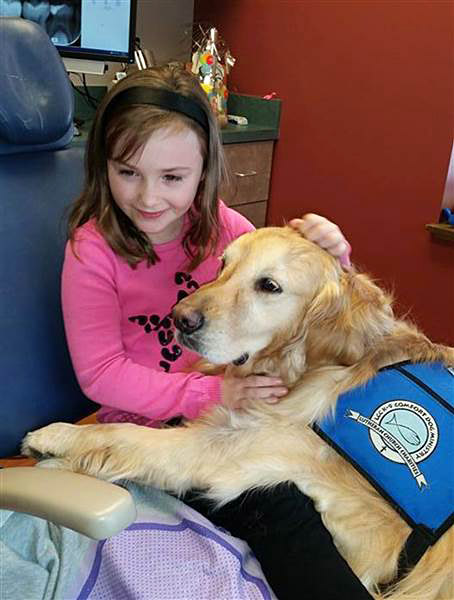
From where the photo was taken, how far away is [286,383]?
115 cm

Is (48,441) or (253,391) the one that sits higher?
(253,391)

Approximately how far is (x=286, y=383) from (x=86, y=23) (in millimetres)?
1772

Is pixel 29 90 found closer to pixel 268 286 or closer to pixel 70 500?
pixel 268 286

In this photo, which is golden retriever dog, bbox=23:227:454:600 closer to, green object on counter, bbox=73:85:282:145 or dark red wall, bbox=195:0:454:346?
dark red wall, bbox=195:0:454:346

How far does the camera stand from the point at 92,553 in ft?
2.97

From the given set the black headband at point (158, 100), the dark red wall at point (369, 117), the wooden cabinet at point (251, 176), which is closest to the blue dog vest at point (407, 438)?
the black headband at point (158, 100)

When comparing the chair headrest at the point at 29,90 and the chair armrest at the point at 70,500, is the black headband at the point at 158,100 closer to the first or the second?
the chair headrest at the point at 29,90

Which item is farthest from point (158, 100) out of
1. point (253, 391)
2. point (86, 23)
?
point (86, 23)

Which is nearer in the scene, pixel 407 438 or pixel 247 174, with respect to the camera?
pixel 407 438

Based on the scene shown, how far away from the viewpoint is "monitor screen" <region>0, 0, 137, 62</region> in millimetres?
2168

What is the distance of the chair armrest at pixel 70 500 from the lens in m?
0.67

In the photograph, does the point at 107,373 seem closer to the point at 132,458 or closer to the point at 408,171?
the point at 132,458

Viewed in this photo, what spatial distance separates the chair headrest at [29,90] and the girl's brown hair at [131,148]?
0.08 metres

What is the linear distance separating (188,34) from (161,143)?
6.84 ft
